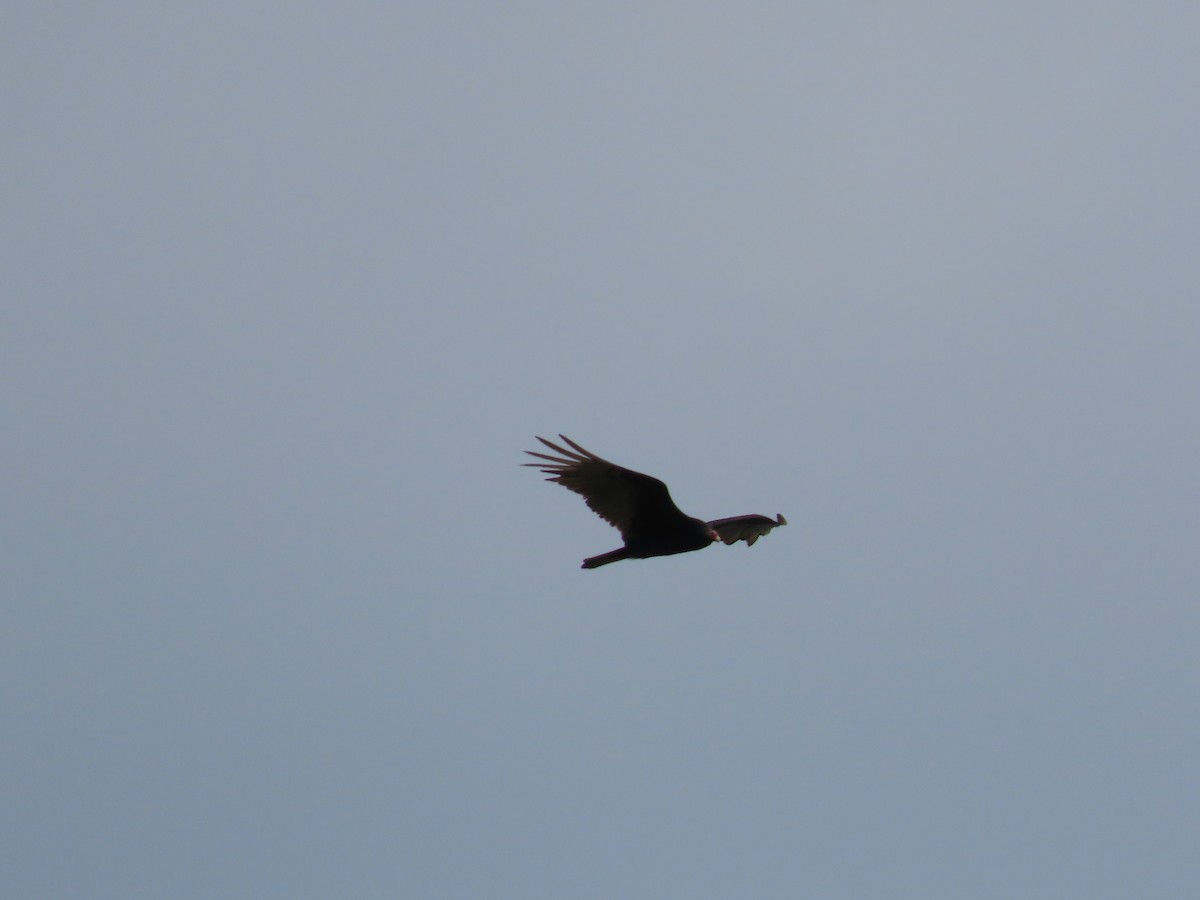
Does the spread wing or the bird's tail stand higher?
the spread wing

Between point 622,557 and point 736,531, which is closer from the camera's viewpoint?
point 622,557

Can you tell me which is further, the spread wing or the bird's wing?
the spread wing

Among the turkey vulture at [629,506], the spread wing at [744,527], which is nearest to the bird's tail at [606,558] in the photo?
the turkey vulture at [629,506]

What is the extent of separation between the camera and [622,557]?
55.6ft

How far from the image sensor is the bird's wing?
640 inches

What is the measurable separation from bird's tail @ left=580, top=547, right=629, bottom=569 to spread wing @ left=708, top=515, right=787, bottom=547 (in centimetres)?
231

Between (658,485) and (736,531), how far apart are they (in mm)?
3440

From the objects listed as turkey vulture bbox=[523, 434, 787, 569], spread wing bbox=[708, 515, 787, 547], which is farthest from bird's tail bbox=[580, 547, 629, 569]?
spread wing bbox=[708, 515, 787, 547]

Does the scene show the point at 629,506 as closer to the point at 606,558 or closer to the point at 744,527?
the point at 606,558

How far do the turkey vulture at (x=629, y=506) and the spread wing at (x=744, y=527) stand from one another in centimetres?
158

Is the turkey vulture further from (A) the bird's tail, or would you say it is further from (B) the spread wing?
(B) the spread wing

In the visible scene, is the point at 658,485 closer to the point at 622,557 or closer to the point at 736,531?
the point at 622,557

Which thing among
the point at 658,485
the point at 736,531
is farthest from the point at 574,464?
the point at 736,531

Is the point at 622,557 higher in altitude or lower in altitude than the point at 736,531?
lower
